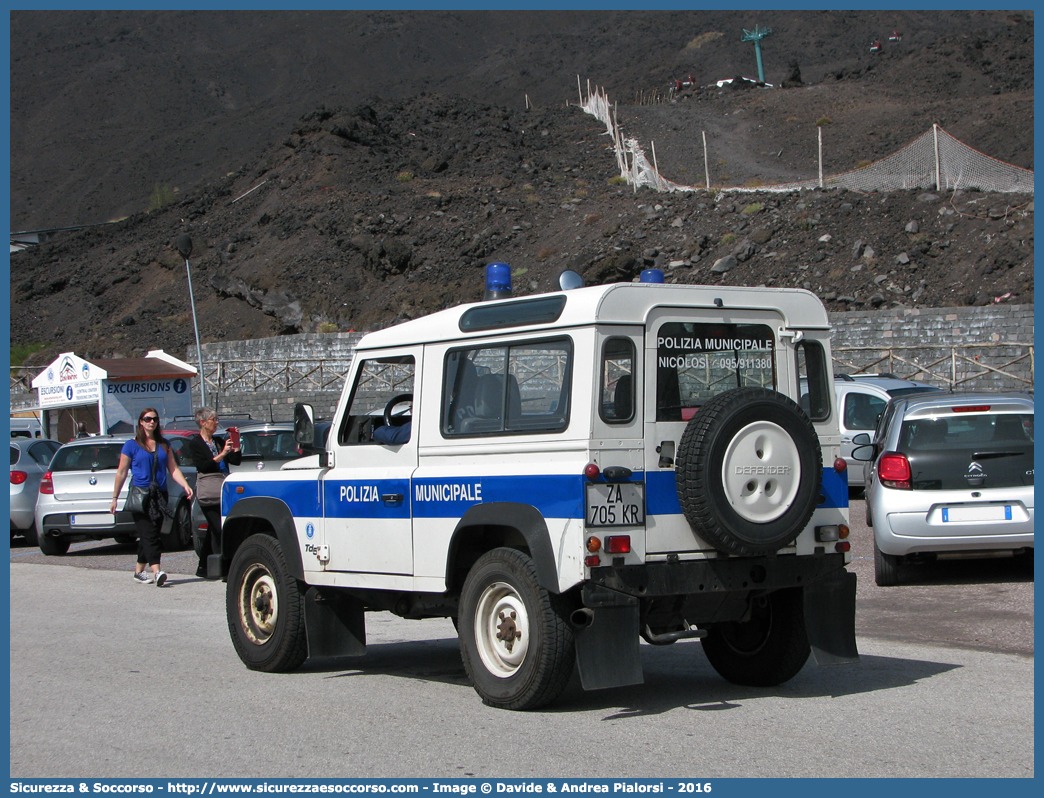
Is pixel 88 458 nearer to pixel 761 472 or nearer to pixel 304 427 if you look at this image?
pixel 304 427

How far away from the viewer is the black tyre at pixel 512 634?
5.93m

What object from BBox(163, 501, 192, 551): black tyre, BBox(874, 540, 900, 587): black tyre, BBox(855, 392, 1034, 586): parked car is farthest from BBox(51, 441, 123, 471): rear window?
BBox(855, 392, 1034, 586): parked car

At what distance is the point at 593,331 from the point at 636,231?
160 ft

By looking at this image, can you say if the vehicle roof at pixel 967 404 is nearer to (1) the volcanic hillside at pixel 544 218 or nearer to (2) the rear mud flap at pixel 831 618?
(2) the rear mud flap at pixel 831 618

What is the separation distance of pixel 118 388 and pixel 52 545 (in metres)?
9.55

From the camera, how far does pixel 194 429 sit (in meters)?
21.4

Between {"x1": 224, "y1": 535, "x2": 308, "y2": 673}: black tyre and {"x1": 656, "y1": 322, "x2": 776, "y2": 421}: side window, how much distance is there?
299 centimetres

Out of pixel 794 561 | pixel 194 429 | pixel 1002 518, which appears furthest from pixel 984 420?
pixel 194 429

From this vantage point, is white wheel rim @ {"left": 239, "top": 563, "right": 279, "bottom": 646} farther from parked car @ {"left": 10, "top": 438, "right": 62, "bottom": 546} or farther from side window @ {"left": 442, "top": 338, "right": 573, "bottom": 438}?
parked car @ {"left": 10, "top": 438, "right": 62, "bottom": 546}

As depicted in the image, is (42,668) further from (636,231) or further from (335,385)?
(636,231)

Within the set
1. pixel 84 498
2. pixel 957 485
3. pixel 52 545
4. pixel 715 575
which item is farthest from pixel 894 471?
pixel 52 545

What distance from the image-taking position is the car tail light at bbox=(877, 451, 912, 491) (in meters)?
10.1

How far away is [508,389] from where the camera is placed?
6422mm

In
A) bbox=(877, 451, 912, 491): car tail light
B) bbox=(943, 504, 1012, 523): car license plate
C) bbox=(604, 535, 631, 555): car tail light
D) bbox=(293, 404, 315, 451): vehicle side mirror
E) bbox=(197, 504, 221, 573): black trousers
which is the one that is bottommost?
bbox=(197, 504, 221, 573): black trousers
